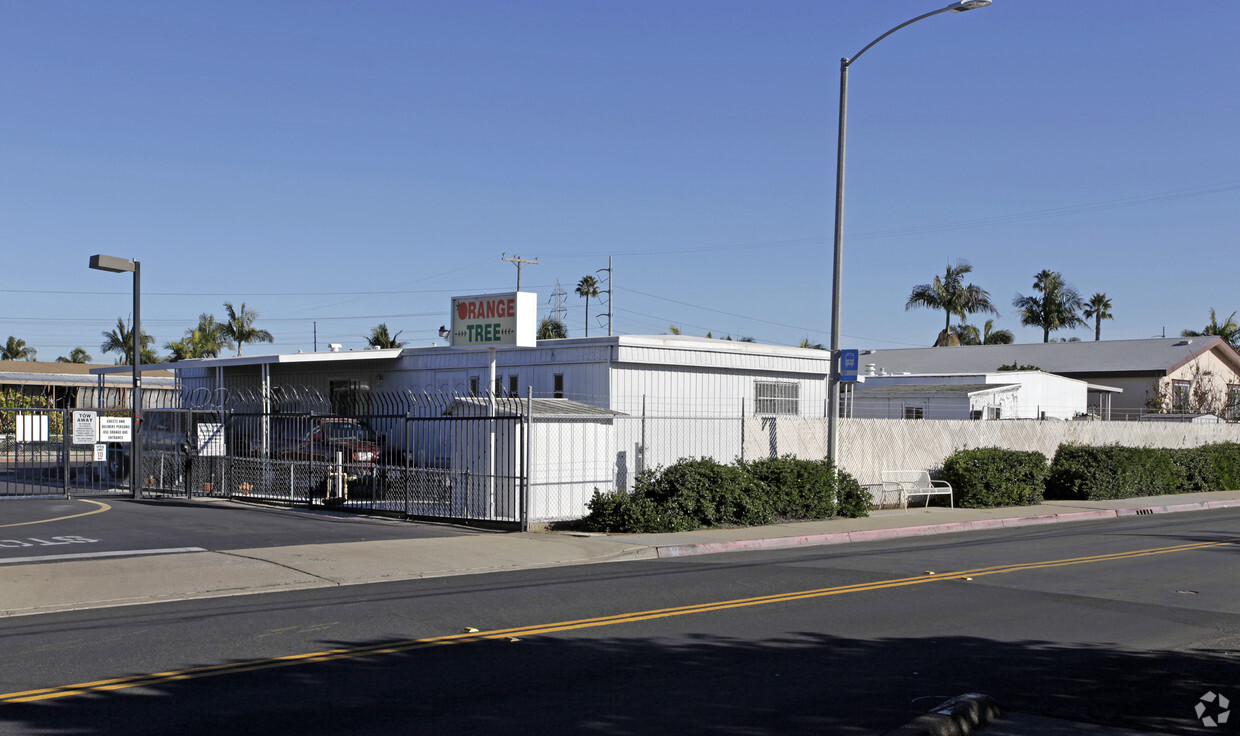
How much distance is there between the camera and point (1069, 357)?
174 feet

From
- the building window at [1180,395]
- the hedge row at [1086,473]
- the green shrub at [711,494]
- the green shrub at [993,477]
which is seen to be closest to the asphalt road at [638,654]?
the green shrub at [711,494]

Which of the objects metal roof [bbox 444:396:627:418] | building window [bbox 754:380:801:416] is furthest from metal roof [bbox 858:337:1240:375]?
metal roof [bbox 444:396:627:418]

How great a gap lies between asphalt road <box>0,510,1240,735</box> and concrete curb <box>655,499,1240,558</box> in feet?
7.97

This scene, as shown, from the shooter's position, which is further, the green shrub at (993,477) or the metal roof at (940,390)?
the metal roof at (940,390)

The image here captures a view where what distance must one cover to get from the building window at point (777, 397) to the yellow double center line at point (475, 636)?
13571 millimetres

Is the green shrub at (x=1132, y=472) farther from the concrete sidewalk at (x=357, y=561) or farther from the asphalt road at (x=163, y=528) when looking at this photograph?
the asphalt road at (x=163, y=528)

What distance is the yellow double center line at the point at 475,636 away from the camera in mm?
7266

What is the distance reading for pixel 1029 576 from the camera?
13.3 meters

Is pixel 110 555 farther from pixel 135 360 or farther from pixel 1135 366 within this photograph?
pixel 1135 366

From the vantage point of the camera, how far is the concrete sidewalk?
11.4 meters

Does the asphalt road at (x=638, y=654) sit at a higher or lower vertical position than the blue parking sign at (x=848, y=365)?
lower

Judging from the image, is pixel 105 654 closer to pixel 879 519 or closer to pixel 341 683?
pixel 341 683

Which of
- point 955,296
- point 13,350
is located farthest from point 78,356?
point 955,296

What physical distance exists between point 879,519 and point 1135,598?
919 cm
